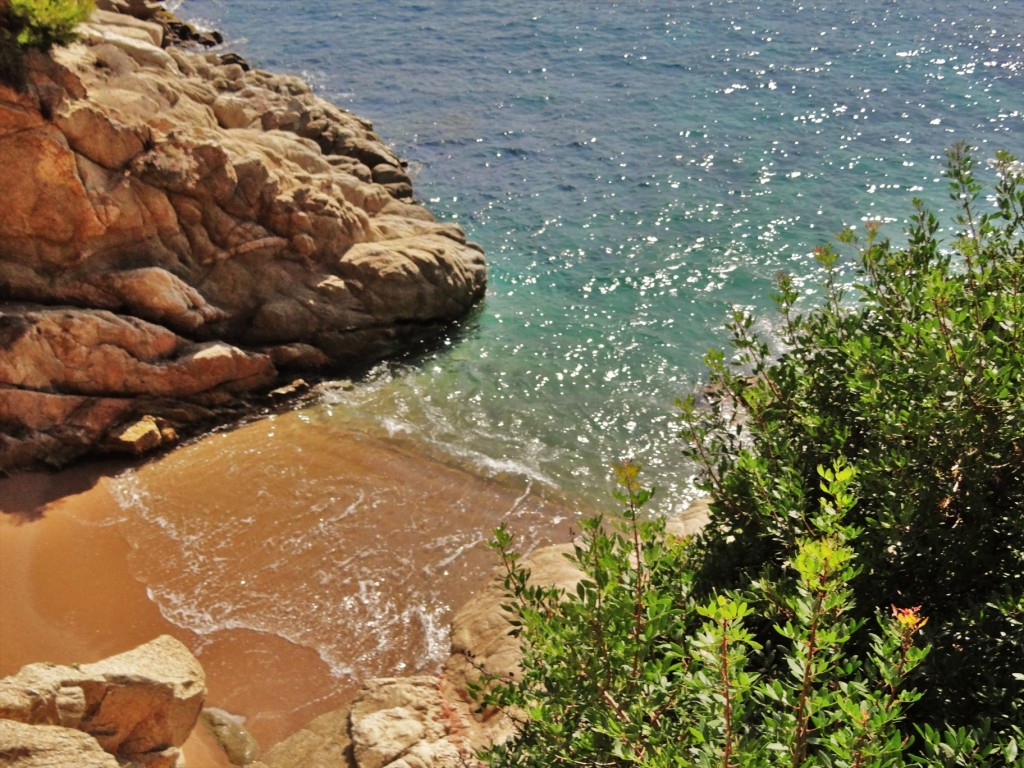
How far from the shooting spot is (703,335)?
18.5 metres

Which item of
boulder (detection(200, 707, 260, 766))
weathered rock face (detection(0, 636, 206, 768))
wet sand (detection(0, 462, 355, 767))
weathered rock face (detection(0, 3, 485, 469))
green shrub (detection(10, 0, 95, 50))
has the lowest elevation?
boulder (detection(200, 707, 260, 766))

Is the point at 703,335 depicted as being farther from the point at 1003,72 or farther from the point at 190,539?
the point at 1003,72

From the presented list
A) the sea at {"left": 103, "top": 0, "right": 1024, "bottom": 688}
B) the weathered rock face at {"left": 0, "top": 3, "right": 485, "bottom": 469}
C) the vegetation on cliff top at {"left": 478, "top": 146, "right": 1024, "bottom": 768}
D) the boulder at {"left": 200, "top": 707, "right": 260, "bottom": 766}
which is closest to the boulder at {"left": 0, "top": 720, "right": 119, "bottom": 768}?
the boulder at {"left": 200, "top": 707, "right": 260, "bottom": 766}

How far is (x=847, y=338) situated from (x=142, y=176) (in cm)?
1272

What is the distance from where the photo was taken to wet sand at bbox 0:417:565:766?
11.3 meters

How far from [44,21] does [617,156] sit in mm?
15074

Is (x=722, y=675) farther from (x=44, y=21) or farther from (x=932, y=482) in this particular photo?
(x=44, y=21)

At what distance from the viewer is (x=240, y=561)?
13.1 m

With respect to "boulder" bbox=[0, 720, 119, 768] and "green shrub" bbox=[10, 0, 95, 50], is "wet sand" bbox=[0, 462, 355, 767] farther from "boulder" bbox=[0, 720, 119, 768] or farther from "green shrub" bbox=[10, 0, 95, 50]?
"green shrub" bbox=[10, 0, 95, 50]

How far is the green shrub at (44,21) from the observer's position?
14734mm

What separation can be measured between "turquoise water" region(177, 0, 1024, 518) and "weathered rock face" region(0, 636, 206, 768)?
22.6ft

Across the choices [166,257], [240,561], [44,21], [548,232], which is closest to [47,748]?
[240,561]

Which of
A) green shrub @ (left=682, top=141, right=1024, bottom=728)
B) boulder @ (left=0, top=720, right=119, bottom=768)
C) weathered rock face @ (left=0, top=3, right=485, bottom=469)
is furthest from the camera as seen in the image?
weathered rock face @ (left=0, top=3, right=485, bottom=469)

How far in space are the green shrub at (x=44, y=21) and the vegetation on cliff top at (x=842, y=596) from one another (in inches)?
526
